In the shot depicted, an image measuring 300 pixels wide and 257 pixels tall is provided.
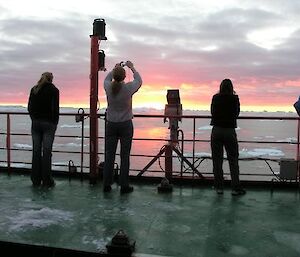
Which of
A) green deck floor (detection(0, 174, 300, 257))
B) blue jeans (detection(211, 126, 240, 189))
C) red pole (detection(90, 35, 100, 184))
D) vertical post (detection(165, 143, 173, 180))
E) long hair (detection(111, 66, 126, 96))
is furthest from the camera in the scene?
vertical post (detection(165, 143, 173, 180))

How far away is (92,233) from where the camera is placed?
4008mm

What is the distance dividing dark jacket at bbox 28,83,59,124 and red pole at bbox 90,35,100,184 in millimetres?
545

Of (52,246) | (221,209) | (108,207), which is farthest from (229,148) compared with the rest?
(52,246)

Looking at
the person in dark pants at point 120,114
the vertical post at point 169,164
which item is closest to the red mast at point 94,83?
the person in dark pants at point 120,114

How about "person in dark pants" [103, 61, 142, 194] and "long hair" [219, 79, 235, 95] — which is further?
"long hair" [219, 79, 235, 95]

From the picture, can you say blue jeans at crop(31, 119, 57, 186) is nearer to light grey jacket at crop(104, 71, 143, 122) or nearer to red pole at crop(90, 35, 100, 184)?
red pole at crop(90, 35, 100, 184)

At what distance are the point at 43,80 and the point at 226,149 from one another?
8.82ft

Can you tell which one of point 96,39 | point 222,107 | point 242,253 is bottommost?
point 242,253

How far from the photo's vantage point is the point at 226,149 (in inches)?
225

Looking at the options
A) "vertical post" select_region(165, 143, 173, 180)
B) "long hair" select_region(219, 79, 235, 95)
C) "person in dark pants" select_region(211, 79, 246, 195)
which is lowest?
"vertical post" select_region(165, 143, 173, 180)

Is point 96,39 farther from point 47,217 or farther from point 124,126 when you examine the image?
point 47,217

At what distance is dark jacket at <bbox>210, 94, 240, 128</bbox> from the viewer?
18.1ft

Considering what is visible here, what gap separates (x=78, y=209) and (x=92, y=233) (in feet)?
2.96

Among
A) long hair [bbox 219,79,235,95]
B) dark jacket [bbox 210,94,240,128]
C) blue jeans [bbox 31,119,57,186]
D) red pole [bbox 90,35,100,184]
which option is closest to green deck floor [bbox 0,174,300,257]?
blue jeans [bbox 31,119,57,186]
